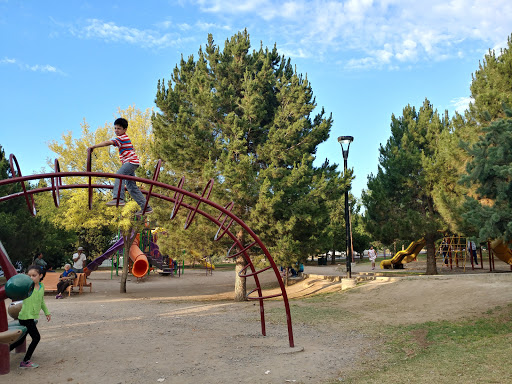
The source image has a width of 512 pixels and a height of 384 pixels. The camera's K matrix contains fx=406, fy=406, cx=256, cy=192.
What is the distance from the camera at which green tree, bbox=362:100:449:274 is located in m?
19.7

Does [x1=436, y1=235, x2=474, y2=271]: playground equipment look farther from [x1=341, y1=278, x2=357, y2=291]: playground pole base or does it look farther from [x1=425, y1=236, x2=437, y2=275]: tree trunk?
[x1=341, y1=278, x2=357, y2=291]: playground pole base

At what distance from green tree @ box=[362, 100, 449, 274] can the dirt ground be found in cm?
401

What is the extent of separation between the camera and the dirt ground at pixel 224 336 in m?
6.28

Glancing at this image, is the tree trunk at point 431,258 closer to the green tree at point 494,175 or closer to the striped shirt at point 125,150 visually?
the green tree at point 494,175

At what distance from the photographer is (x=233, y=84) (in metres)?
17.8

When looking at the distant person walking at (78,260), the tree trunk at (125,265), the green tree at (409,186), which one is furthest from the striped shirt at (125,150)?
the green tree at (409,186)

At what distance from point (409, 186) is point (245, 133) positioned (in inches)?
A: 378

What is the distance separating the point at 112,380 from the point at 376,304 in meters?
9.67

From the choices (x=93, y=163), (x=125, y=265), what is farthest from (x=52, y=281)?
(x=93, y=163)

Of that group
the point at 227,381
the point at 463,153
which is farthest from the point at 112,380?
the point at 463,153

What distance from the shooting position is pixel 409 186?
20.7 meters

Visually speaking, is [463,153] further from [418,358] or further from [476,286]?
[418,358]

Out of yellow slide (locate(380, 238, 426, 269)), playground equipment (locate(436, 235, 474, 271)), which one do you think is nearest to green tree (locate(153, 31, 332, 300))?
playground equipment (locate(436, 235, 474, 271))

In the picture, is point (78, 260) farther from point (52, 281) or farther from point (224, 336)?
point (224, 336)
